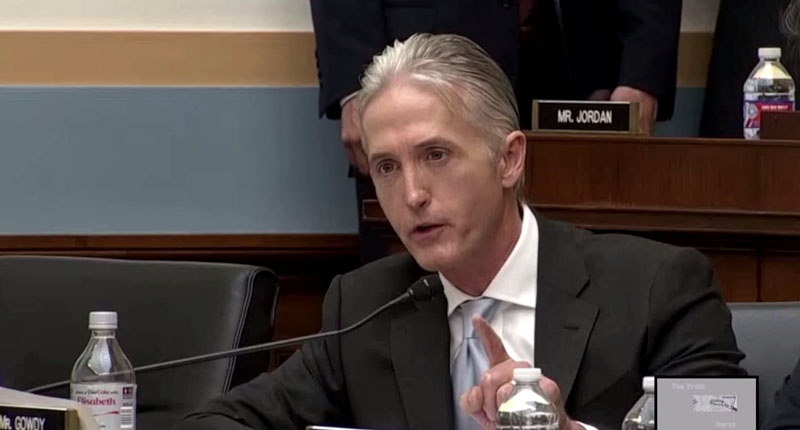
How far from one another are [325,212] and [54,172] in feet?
2.49

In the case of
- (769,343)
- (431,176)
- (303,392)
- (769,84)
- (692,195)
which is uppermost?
(769,84)

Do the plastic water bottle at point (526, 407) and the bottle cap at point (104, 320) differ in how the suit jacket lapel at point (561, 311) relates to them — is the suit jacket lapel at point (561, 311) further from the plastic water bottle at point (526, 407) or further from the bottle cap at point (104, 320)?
the bottle cap at point (104, 320)

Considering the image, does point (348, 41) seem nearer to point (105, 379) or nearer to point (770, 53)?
point (770, 53)

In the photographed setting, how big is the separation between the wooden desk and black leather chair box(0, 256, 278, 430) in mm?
692

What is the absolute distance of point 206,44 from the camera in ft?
14.6

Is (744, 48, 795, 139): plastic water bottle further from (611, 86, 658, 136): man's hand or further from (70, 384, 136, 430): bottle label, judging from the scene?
(70, 384, 136, 430): bottle label

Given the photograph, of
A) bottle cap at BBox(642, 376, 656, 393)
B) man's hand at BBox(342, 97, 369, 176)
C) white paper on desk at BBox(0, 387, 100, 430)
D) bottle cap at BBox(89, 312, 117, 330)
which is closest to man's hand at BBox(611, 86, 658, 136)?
man's hand at BBox(342, 97, 369, 176)

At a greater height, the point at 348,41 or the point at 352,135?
the point at 348,41

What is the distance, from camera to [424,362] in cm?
255

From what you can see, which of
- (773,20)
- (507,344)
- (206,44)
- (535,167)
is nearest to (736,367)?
(507,344)

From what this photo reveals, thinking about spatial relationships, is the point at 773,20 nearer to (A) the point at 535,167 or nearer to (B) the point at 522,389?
(A) the point at 535,167

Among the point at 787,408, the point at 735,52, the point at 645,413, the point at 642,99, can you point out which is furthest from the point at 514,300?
the point at 735,52

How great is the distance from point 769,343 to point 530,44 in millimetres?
1756

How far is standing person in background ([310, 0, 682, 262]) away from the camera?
12.8 feet
